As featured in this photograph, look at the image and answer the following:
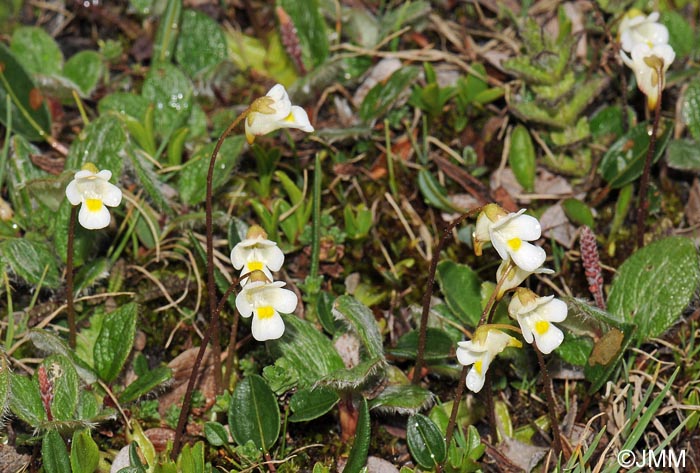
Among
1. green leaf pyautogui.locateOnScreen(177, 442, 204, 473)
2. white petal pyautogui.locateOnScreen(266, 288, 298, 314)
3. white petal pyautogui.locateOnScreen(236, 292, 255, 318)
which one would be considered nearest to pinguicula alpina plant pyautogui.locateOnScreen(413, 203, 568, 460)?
white petal pyautogui.locateOnScreen(266, 288, 298, 314)

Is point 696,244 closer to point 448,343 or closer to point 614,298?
point 614,298

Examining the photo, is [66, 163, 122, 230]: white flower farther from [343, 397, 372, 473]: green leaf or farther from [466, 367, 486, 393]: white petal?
[466, 367, 486, 393]: white petal

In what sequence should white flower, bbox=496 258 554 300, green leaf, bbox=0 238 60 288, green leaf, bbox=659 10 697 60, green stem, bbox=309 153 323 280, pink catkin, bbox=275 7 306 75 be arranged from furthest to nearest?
green leaf, bbox=659 10 697 60, pink catkin, bbox=275 7 306 75, green stem, bbox=309 153 323 280, green leaf, bbox=0 238 60 288, white flower, bbox=496 258 554 300

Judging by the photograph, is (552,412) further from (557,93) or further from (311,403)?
(557,93)

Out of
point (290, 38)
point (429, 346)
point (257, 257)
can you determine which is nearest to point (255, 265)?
point (257, 257)

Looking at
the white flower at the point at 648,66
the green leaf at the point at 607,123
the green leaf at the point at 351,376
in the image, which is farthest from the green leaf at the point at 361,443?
the green leaf at the point at 607,123

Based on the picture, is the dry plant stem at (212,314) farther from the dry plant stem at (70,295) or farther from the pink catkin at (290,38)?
the pink catkin at (290,38)

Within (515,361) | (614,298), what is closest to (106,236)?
(515,361)
